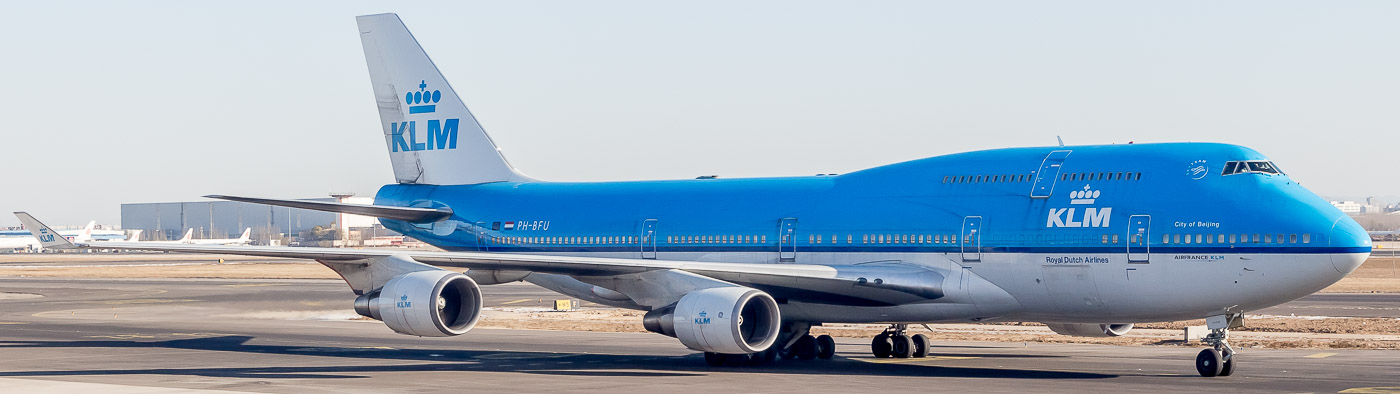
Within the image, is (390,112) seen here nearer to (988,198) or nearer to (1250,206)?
(988,198)

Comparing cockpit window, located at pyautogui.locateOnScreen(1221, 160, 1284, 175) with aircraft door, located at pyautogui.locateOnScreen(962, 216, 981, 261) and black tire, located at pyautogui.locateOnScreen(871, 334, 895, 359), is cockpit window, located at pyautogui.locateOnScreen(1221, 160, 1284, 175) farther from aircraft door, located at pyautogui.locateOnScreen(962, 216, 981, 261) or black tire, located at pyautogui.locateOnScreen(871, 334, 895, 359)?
black tire, located at pyautogui.locateOnScreen(871, 334, 895, 359)

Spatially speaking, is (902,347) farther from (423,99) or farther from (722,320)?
(423,99)

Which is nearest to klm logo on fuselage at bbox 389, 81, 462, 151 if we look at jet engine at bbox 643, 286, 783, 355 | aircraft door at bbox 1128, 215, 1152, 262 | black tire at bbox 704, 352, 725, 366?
black tire at bbox 704, 352, 725, 366

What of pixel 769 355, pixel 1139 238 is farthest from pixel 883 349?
pixel 1139 238

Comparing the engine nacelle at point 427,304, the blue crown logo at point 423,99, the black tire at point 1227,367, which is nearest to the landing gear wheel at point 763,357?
the engine nacelle at point 427,304

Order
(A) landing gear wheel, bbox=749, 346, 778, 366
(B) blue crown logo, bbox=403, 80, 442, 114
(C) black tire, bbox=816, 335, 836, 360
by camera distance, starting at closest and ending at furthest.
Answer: (A) landing gear wheel, bbox=749, 346, 778, 366 → (C) black tire, bbox=816, 335, 836, 360 → (B) blue crown logo, bbox=403, 80, 442, 114

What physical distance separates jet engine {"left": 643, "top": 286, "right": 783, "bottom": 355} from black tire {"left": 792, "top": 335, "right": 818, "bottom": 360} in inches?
144

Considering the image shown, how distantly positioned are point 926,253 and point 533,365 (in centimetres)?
806

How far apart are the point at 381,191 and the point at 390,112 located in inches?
80.9

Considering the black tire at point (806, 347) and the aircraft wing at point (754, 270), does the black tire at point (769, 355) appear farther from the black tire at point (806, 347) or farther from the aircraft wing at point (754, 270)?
the aircraft wing at point (754, 270)

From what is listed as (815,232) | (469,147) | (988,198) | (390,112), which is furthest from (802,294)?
(390,112)

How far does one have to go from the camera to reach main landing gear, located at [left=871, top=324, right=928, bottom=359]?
29891 mm

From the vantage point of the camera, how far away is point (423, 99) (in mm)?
36562

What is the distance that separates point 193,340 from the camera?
36.9 meters
